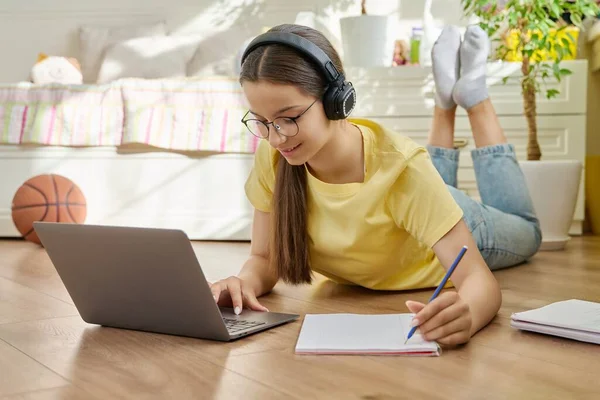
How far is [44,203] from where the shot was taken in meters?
2.92

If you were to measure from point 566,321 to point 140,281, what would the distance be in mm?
734

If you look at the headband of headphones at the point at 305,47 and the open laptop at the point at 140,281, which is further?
the headband of headphones at the point at 305,47

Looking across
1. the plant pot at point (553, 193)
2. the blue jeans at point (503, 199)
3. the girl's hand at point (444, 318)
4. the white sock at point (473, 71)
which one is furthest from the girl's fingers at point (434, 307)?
the plant pot at point (553, 193)

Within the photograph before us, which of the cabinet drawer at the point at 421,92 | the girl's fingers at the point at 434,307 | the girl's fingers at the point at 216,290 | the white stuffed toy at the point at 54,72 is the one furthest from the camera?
the white stuffed toy at the point at 54,72

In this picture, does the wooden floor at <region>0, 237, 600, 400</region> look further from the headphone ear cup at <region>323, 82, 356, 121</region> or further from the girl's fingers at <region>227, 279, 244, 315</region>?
the headphone ear cup at <region>323, 82, 356, 121</region>

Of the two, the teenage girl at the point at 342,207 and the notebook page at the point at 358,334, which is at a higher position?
the teenage girl at the point at 342,207

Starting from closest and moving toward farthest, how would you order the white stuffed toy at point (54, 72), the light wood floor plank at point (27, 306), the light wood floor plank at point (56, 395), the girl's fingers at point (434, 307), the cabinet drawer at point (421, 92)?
the light wood floor plank at point (56, 395)
the girl's fingers at point (434, 307)
the light wood floor plank at point (27, 306)
the cabinet drawer at point (421, 92)
the white stuffed toy at point (54, 72)

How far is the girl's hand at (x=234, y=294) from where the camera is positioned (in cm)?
143

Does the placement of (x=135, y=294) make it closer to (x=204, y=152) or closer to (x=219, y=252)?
(x=219, y=252)

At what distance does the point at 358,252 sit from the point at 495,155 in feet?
2.44

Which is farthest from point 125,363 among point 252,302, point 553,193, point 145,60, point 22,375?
point 145,60

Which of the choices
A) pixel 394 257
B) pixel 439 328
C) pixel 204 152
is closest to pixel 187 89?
pixel 204 152

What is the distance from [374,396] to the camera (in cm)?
98

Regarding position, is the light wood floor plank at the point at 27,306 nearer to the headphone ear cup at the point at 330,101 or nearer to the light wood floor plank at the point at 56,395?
the light wood floor plank at the point at 56,395
